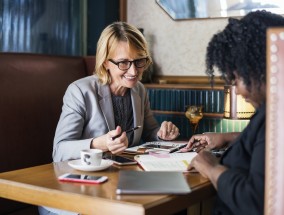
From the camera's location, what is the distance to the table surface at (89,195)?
1.22 meters

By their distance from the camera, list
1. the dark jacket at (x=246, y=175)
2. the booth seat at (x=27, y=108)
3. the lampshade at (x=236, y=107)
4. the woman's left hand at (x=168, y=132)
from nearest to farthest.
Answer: the dark jacket at (x=246, y=175) → the booth seat at (x=27, y=108) → the woman's left hand at (x=168, y=132) → the lampshade at (x=236, y=107)

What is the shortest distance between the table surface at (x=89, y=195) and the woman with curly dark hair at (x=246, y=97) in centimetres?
10

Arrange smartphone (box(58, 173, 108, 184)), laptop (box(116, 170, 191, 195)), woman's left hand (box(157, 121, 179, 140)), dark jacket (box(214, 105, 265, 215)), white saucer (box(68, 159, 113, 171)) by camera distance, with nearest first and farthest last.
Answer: dark jacket (box(214, 105, 265, 215))
laptop (box(116, 170, 191, 195))
smartphone (box(58, 173, 108, 184))
white saucer (box(68, 159, 113, 171))
woman's left hand (box(157, 121, 179, 140))

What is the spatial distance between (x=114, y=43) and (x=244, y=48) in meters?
1.07

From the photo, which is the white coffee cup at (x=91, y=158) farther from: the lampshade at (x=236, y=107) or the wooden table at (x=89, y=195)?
the lampshade at (x=236, y=107)

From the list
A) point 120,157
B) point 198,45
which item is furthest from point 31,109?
point 198,45

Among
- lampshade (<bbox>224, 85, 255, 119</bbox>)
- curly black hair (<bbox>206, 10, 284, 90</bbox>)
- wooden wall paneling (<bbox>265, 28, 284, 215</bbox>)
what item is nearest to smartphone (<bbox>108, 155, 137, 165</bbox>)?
curly black hair (<bbox>206, 10, 284, 90</bbox>)

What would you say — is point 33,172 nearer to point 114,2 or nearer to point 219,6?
point 219,6

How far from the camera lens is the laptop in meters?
1.29

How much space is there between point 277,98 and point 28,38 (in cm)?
237

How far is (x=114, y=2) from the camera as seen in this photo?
12.3 feet

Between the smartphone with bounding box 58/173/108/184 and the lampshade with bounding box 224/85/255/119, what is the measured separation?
1402 millimetres

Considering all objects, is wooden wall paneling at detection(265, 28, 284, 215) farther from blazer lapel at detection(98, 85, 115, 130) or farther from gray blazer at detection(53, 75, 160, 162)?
blazer lapel at detection(98, 85, 115, 130)

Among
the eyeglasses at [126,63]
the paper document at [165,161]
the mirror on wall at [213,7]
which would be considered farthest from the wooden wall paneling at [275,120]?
the mirror on wall at [213,7]
